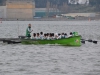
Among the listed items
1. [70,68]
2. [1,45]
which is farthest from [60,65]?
[1,45]

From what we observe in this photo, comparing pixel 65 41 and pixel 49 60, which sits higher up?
A: pixel 49 60

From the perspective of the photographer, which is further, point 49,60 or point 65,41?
point 65,41

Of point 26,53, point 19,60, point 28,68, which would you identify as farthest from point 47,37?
point 28,68

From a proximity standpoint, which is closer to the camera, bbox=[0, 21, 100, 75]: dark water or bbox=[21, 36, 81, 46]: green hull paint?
bbox=[0, 21, 100, 75]: dark water

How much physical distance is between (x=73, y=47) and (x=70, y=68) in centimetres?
1439

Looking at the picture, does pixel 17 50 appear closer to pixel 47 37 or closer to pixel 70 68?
pixel 47 37

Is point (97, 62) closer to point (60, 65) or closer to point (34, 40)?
point (60, 65)

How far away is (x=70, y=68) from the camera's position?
132 ft

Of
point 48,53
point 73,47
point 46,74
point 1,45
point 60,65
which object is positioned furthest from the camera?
point 1,45

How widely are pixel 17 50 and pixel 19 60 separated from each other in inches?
341

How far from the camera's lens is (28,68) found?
4016 cm

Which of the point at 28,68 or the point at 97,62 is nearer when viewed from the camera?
the point at 28,68

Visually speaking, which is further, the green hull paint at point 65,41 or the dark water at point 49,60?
the green hull paint at point 65,41

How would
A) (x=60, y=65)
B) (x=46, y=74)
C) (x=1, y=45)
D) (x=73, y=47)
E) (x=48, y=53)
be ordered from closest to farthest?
(x=46, y=74) → (x=60, y=65) → (x=48, y=53) → (x=73, y=47) → (x=1, y=45)
